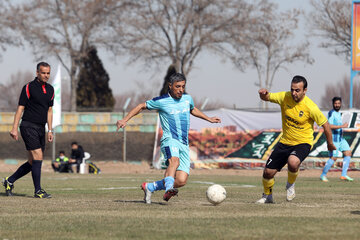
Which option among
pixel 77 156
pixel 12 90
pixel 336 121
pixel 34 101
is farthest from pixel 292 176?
pixel 12 90

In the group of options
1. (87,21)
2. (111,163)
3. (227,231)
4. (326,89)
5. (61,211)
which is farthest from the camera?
(326,89)

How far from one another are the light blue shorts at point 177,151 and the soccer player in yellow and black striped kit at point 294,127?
125 centimetres

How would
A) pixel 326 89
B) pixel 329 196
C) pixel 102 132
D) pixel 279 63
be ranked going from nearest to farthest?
pixel 329 196 < pixel 102 132 < pixel 279 63 < pixel 326 89

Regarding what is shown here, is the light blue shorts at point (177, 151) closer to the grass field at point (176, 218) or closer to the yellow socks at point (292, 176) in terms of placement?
the grass field at point (176, 218)

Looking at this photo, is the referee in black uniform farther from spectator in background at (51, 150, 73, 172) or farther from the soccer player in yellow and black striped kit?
spectator in background at (51, 150, 73, 172)

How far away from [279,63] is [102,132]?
2454 cm

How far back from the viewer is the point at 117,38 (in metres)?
48.1

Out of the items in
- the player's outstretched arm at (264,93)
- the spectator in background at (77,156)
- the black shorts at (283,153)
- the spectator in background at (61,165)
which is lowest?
the spectator in background at (61,165)

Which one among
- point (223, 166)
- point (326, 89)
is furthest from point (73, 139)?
point (326, 89)

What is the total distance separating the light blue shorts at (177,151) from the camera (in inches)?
391

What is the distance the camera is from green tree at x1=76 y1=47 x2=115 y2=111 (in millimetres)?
46125

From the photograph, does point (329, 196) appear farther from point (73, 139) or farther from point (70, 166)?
point (73, 139)

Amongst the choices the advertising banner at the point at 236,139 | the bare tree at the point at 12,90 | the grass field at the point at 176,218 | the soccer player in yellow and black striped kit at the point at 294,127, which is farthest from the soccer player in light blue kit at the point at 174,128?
the bare tree at the point at 12,90

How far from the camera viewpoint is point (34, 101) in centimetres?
1124
